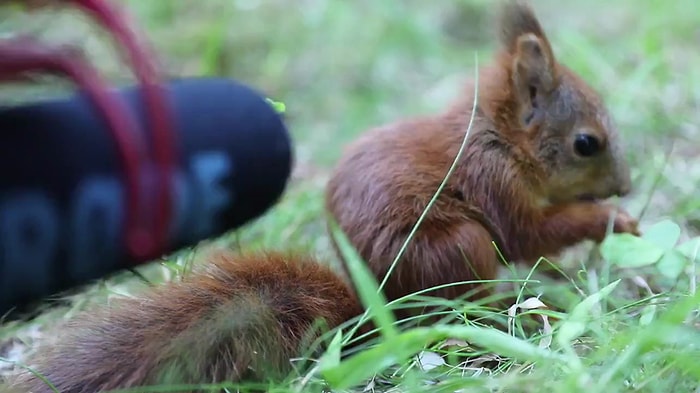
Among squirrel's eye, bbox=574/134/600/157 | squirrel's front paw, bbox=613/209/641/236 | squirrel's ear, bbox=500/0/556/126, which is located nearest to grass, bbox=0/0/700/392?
squirrel's front paw, bbox=613/209/641/236

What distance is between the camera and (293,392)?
38.5 inches

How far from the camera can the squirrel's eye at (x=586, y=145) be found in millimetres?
1660

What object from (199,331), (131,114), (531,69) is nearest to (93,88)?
(131,114)

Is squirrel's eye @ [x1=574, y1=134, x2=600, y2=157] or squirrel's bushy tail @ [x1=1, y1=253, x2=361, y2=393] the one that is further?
squirrel's eye @ [x1=574, y1=134, x2=600, y2=157]

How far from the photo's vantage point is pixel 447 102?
7.98 ft

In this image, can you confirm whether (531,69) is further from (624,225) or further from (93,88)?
(93,88)

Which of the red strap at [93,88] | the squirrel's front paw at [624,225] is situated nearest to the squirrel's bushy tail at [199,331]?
the red strap at [93,88]

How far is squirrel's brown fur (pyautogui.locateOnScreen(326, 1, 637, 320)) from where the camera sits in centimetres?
139

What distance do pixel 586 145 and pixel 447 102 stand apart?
81 centimetres

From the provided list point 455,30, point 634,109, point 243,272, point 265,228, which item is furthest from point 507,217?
point 455,30

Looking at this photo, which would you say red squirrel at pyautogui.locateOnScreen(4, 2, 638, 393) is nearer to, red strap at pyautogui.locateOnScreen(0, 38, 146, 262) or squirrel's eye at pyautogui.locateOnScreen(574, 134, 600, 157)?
squirrel's eye at pyautogui.locateOnScreen(574, 134, 600, 157)

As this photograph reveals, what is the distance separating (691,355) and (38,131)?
30.9 inches

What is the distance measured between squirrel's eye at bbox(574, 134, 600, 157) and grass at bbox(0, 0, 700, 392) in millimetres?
194

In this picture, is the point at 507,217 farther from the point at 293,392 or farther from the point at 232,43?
the point at 232,43
